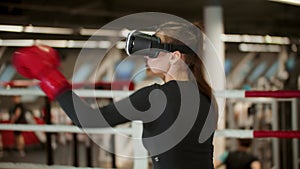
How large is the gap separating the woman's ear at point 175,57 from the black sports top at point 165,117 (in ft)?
0.28

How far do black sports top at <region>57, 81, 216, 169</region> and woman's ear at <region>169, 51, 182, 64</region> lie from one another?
0.28ft

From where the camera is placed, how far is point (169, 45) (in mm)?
1470

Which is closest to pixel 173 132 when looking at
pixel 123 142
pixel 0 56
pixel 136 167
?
pixel 136 167

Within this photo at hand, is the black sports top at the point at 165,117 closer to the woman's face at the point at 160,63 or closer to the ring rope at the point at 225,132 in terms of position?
the woman's face at the point at 160,63

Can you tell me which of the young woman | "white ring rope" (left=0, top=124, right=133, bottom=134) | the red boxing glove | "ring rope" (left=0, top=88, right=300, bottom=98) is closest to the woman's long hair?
the young woman

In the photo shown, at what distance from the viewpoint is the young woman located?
4.68ft

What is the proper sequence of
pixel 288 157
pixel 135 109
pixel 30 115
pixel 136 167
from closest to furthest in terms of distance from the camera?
pixel 135 109 → pixel 136 167 → pixel 288 157 → pixel 30 115

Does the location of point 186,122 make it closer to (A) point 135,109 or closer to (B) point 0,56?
(A) point 135,109

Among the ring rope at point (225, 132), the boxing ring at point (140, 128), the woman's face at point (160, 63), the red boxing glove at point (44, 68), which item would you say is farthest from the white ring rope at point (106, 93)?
the woman's face at point (160, 63)

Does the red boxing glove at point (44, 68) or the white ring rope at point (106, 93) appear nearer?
the red boxing glove at point (44, 68)

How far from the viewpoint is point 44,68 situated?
1534 mm

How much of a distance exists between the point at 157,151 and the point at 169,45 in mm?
360

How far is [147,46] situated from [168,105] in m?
0.21

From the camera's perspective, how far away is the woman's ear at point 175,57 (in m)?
1.49
